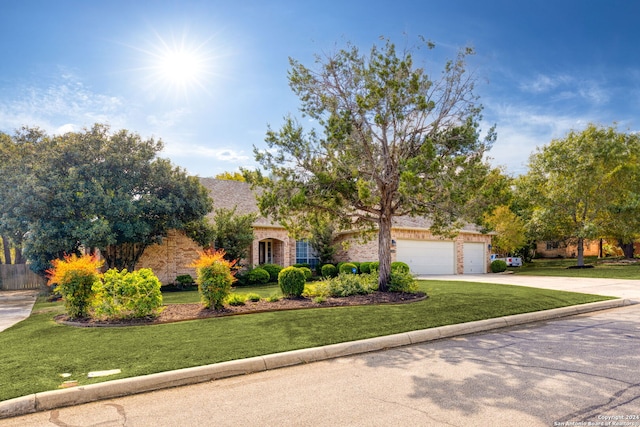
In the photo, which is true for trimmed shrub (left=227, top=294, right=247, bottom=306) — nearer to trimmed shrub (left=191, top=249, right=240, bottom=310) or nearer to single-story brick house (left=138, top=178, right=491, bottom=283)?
trimmed shrub (left=191, top=249, right=240, bottom=310)

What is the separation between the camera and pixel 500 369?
5898mm

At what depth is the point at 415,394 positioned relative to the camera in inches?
194

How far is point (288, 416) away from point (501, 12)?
13.4 meters

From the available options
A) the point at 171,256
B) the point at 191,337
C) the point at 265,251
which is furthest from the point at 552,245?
the point at 191,337

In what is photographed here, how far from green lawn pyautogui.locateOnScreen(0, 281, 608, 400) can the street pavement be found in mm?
708

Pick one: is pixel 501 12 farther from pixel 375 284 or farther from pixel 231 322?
pixel 231 322

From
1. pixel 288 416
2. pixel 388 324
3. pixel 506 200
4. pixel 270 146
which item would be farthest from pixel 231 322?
pixel 506 200

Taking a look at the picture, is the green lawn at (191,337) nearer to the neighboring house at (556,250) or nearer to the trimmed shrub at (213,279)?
the trimmed shrub at (213,279)

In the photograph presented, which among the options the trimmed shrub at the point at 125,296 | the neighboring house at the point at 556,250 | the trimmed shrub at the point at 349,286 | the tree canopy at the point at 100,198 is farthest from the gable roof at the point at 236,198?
the neighboring house at the point at 556,250

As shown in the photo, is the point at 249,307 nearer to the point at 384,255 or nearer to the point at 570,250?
the point at 384,255

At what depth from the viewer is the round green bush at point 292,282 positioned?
12234 millimetres

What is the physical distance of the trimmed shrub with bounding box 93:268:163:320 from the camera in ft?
30.5

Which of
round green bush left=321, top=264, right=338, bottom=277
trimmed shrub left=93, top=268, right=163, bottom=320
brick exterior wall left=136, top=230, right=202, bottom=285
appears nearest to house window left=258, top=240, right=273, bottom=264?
brick exterior wall left=136, top=230, right=202, bottom=285

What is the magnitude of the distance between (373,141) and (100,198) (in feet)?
35.5
